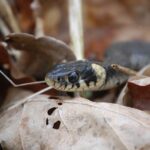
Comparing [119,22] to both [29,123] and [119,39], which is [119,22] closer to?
[119,39]

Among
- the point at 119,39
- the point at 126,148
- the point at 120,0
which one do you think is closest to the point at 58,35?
the point at 119,39

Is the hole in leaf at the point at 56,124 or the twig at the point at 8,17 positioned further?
the twig at the point at 8,17

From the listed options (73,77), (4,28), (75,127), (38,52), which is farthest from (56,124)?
(4,28)

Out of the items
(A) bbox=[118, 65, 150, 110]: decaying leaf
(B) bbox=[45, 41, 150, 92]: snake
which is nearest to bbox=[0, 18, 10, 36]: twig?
(B) bbox=[45, 41, 150, 92]: snake

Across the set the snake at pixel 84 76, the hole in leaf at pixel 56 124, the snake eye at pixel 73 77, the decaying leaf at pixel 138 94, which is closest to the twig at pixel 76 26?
the snake at pixel 84 76

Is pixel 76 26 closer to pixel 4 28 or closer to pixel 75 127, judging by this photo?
pixel 4 28

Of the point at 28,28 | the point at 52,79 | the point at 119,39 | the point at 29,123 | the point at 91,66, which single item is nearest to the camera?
the point at 29,123

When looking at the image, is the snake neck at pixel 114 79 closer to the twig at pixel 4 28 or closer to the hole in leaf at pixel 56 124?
the hole in leaf at pixel 56 124
